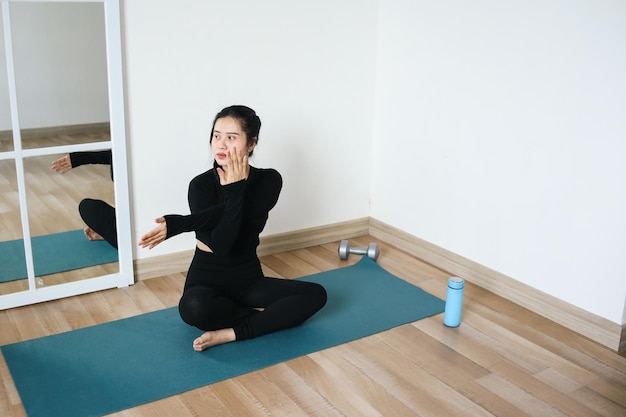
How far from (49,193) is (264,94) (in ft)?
3.33

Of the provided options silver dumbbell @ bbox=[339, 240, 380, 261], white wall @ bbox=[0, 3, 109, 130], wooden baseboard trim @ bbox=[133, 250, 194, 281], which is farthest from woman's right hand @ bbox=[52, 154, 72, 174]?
silver dumbbell @ bbox=[339, 240, 380, 261]

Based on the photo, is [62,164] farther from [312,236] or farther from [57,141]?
[312,236]

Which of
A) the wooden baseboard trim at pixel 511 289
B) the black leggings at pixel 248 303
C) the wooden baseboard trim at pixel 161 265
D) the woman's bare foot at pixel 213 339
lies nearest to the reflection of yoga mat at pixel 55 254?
the wooden baseboard trim at pixel 161 265

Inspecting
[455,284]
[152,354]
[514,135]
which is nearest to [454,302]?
[455,284]

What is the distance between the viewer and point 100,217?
9.00ft

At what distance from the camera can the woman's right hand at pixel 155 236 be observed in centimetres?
210

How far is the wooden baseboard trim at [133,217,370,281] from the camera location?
9.53 feet

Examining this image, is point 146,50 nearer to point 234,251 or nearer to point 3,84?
point 3,84

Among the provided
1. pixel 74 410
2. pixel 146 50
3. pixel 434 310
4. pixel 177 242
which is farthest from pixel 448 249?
pixel 74 410

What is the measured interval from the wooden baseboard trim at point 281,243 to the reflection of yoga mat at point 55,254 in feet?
0.51

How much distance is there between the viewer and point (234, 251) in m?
2.47

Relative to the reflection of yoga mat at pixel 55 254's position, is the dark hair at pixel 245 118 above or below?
above

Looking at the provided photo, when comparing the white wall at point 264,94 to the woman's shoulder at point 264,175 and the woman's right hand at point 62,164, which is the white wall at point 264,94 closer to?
the woman's right hand at point 62,164

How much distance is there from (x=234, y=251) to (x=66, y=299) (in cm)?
76
